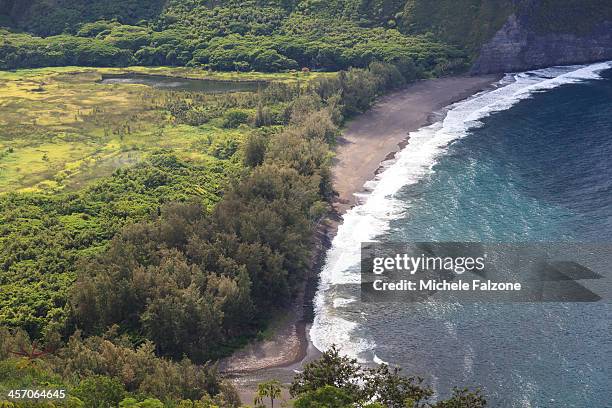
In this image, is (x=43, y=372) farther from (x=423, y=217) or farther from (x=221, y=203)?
(x=423, y=217)

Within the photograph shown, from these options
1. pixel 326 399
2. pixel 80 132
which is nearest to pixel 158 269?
pixel 326 399

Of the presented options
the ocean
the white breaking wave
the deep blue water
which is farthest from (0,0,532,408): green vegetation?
the deep blue water

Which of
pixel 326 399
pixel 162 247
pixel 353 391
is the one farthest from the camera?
pixel 162 247

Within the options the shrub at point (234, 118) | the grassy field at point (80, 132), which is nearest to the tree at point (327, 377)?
the grassy field at point (80, 132)

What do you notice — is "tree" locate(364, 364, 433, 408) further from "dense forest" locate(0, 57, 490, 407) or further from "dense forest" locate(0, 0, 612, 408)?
"dense forest" locate(0, 57, 490, 407)

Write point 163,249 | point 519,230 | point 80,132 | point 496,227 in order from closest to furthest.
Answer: point 163,249 → point 519,230 → point 496,227 → point 80,132

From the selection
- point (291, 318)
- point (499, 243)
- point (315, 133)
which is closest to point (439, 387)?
point (291, 318)

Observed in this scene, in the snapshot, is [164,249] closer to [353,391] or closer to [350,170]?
[353,391]
